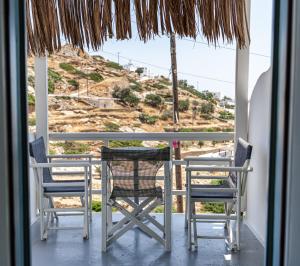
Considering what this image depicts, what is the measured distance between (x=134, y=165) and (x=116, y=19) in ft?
4.02

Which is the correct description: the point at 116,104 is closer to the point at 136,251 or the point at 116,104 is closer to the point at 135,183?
the point at 135,183

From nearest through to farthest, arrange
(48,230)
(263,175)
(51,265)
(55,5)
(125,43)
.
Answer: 1. (51,265)
2. (55,5)
3. (263,175)
4. (48,230)
5. (125,43)

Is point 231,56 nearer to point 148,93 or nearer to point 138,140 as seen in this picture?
point 148,93

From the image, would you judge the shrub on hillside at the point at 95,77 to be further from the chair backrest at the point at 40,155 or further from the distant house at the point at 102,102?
the chair backrest at the point at 40,155

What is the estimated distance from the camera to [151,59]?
14.7 ft

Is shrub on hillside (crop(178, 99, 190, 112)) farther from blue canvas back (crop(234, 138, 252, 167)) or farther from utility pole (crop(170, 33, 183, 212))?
blue canvas back (crop(234, 138, 252, 167))

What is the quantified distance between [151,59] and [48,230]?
2.08 meters

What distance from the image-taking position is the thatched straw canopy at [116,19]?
134 inches

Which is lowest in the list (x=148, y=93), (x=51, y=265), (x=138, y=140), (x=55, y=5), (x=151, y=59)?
(x=51, y=265)

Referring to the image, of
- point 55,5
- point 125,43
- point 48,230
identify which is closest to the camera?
point 55,5

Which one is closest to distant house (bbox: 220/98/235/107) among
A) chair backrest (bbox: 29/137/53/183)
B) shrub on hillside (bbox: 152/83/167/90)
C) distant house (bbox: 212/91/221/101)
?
distant house (bbox: 212/91/221/101)

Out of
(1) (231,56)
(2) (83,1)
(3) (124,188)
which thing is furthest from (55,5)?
(1) (231,56)

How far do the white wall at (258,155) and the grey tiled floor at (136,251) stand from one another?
18cm

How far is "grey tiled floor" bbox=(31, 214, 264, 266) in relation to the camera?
3.26 meters
